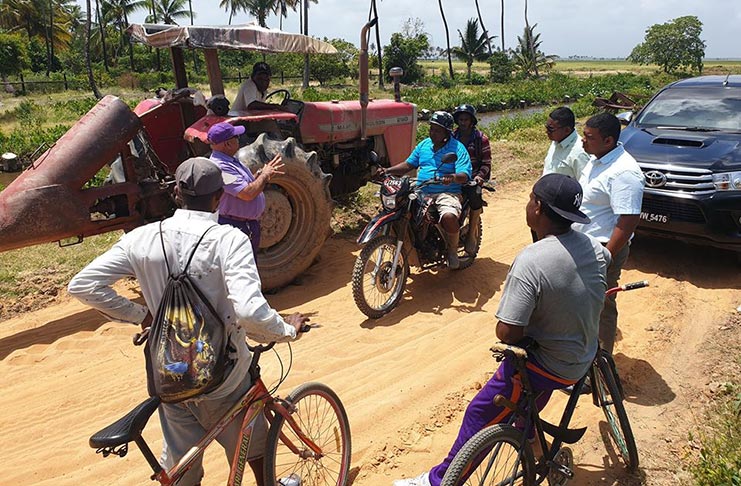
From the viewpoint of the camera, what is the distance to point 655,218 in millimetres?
6008

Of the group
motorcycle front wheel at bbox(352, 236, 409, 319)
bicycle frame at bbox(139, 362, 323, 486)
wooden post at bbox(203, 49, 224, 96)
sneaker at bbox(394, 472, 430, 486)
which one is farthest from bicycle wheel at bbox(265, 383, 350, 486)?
wooden post at bbox(203, 49, 224, 96)

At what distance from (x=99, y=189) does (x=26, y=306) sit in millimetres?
1504

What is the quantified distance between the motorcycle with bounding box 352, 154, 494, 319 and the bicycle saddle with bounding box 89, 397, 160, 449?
2.89 metres

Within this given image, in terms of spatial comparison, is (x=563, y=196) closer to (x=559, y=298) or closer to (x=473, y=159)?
(x=559, y=298)

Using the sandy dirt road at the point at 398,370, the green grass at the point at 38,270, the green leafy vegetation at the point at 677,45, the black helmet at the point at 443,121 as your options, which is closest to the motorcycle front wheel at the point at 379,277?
the sandy dirt road at the point at 398,370

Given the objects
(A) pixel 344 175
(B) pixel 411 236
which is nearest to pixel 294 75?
(A) pixel 344 175

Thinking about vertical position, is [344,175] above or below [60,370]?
above

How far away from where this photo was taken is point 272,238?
233 inches

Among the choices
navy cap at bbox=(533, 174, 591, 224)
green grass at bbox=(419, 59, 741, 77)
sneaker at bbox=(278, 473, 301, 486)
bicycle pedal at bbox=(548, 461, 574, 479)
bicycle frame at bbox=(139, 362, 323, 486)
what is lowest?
sneaker at bbox=(278, 473, 301, 486)

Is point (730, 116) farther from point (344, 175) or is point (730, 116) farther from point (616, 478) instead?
point (616, 478)

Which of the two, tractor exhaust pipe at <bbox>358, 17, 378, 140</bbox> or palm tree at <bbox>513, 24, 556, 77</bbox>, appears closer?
tractor exhaust pipe at <bbox>358, 17, 378, 140</bbox>

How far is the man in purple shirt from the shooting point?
433 cm

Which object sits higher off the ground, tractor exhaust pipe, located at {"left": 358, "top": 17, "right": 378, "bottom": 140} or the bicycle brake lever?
tractor exhaust pipe, located at {"left": 358, "top": 17, "right": 378, "bottom": 140}

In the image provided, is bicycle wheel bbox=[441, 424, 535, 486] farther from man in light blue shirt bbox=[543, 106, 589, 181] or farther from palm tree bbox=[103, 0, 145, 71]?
palm tree bbox=[103, 0, 145, 71]
